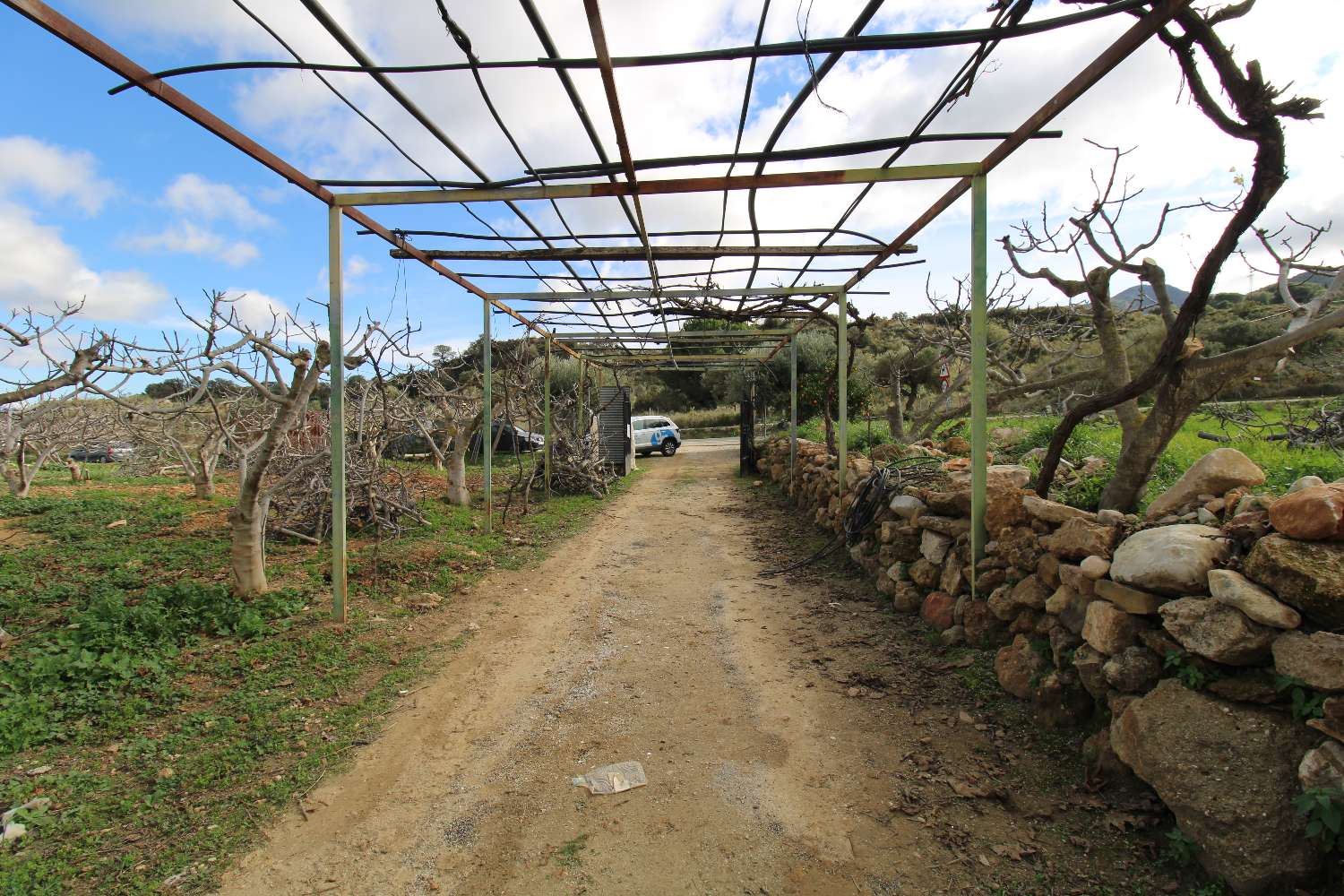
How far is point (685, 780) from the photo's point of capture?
275 cm

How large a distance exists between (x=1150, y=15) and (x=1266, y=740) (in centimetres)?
264

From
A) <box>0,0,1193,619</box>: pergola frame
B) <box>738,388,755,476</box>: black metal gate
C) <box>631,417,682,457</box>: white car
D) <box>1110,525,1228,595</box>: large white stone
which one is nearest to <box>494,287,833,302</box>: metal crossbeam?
<box>0,0,1193,619</box>: pergola frame

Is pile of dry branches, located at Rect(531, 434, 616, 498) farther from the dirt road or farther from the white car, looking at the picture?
the white car

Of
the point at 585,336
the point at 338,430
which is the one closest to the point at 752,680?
the point at 338,430

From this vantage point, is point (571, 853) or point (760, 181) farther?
point (760, 181)

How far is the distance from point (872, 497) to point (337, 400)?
459 cm

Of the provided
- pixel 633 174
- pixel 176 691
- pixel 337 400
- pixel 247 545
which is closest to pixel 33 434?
pixel 247 545

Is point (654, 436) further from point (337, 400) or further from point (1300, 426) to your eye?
point (1300, 426)

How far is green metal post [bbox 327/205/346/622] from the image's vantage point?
4465mm

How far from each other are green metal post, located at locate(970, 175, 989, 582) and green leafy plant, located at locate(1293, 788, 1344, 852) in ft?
7.16

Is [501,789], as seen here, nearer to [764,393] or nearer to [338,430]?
[338,430]

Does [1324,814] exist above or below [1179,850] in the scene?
above

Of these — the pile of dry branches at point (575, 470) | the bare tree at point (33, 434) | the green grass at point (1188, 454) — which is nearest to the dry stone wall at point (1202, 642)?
the green grass at point (1188, 454)

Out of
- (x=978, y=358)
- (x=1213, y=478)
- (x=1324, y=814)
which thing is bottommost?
(x=1324, y=814)
